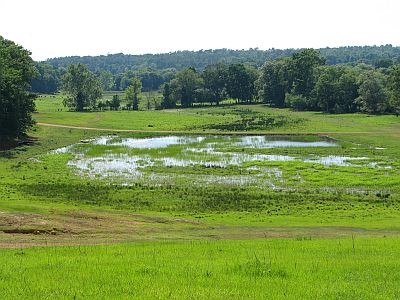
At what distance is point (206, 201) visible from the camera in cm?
3934

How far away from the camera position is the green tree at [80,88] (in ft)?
525

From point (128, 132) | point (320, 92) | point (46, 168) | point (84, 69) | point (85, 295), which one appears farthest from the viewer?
point (84, 69)

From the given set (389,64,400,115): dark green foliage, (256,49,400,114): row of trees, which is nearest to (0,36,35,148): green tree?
(389,64,400,115): dark green foliage

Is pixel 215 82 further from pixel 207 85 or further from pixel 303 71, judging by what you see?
pixel 303 71

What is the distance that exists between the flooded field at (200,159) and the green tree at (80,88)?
252 ft

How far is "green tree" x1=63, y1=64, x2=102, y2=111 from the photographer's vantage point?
16000 centimetres

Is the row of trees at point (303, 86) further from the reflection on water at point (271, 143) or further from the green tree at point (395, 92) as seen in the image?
the reflection on water at point (271, 143)

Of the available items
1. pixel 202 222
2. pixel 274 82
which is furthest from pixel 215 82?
pixel 202 222

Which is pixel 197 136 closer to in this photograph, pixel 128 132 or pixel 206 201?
pixel 128 132

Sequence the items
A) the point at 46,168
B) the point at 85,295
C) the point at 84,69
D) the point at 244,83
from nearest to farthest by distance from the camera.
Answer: the point at 85,295 < the point at 46,168 < the point at 84,69 < the point at 244,83

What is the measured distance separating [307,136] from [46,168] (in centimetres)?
4944

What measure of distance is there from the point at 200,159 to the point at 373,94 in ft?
273

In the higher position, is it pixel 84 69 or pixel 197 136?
pixel 84 69

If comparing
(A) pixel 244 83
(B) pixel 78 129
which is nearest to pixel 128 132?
(B) pixel 78 129
